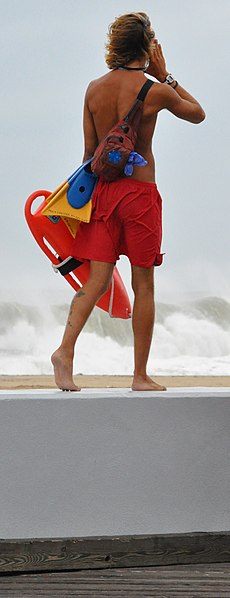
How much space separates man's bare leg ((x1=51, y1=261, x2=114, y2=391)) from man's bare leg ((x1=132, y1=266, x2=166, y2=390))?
4.9 inches

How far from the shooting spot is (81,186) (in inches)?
141

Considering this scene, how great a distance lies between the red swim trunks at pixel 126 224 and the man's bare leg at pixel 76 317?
55 mm

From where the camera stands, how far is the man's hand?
3617mm

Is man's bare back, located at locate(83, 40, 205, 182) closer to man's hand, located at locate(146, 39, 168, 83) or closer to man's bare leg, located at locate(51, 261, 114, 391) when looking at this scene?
man's hand, located at locate(146, 39, 168, 83)

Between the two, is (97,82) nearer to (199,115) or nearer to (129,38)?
(129,38)

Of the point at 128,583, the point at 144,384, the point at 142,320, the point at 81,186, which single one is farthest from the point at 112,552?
the point at 81,186

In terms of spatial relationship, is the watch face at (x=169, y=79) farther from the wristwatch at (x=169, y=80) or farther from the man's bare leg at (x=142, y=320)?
the man's bare leg at (x=142, y=320)

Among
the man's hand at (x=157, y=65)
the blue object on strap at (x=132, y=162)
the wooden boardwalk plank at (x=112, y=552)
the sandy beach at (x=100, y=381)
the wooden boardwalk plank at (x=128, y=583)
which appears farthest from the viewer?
the sandy beach at (x=100, y=381)

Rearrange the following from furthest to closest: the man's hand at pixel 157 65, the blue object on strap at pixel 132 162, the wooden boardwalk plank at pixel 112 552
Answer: the man's hand at pixel 157 65, the blue object on strap at pixel 132 162, the wooden boardwalk plank at pixel 112 552

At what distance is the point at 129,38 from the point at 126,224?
0.69 meters

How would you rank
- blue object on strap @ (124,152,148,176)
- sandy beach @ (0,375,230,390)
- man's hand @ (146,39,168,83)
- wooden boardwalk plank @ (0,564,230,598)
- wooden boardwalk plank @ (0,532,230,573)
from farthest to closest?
sandy beach @ (0,375,230,390), man's hand @ (146,39,168,83), blue object on strap @ (124,152,148,176), wooden boardwalk plank @ (0,532,230,573), wooden boardwalk plank @ (0,564,230,598)

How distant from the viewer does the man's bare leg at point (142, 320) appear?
3.58m

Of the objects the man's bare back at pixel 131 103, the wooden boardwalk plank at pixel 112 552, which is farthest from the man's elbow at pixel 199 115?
the wooden boardwalk plank at pixel 112 552

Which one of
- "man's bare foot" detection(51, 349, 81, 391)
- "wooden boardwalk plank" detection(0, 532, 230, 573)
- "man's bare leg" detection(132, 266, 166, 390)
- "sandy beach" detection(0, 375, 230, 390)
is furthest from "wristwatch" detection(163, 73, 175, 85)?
"sandy beach" detection(0, 375, 230, 390)
